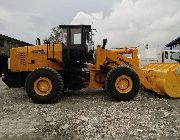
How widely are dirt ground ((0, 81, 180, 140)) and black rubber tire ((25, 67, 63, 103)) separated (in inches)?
9.5

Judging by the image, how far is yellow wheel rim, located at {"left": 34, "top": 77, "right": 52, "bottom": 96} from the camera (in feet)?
34.7

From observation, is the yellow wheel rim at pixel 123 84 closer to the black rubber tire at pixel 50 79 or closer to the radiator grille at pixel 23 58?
the black rubber tire at pixel 50 79

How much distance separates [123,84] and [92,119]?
2.92 m

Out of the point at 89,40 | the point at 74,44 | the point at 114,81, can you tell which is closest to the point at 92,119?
the point at 114,81

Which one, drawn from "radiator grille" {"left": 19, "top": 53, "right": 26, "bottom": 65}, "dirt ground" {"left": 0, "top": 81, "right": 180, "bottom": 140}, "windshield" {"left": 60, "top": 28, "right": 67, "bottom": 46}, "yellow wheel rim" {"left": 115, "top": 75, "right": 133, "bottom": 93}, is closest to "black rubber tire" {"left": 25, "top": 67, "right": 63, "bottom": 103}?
"dirt ground" {"left": 0, "top": 81, "right": 180, "bottom": 140}

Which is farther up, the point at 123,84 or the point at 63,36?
the point at 63,36

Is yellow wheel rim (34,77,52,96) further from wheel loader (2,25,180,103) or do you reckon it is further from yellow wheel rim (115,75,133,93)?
yellow wheel rim (115,75,133,93)

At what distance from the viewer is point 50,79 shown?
34.5 feet

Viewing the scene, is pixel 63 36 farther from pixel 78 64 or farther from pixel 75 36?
pixel 78 64

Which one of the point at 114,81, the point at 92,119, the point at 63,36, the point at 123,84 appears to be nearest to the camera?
the point at 92,119

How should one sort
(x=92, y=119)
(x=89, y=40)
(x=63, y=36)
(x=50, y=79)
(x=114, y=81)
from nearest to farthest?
(x=92, y=119)
(x=50, y=79)
(x=114, y=81)
(x=63, y=36)
(x=89, y=40)

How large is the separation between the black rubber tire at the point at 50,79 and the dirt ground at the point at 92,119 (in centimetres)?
24

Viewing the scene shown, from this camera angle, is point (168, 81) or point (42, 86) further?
point (168, 81)

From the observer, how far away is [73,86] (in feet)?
37.0
